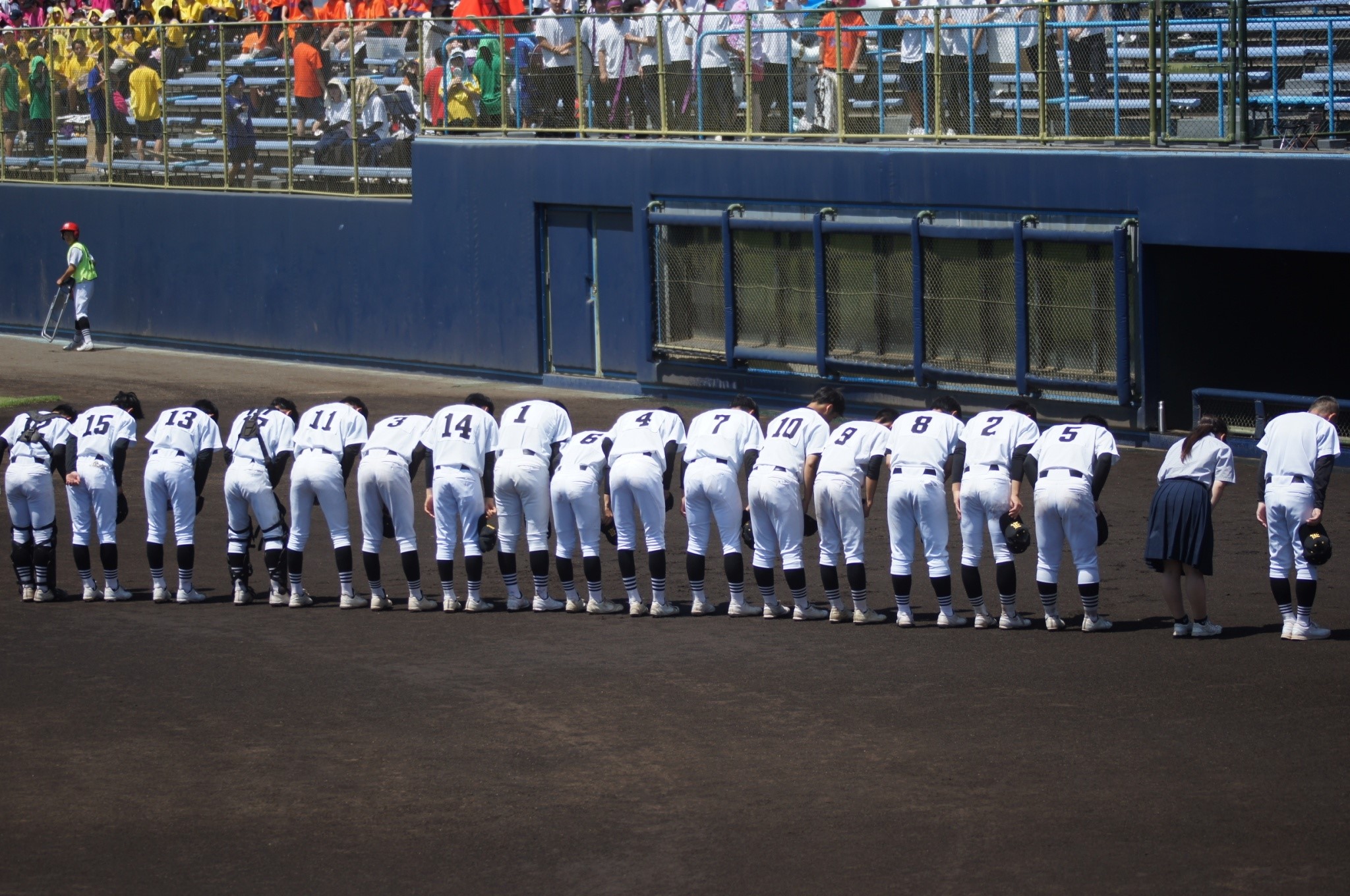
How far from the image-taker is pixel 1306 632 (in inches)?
423

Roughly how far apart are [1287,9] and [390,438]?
998cm

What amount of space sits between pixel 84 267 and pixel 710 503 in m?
16.2

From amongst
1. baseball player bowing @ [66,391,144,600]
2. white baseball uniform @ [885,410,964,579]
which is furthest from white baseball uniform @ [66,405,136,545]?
white baseball uniform @ [885,410,964,579]

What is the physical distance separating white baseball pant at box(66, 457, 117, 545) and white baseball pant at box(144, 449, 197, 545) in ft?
0.98

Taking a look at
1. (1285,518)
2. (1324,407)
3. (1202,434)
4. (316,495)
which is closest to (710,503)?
(316,495)

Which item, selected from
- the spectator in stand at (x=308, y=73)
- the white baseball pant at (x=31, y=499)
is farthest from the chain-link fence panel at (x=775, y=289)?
the white baseball pant at (x=31, y=499)

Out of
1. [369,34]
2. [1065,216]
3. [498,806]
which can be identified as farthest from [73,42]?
[498,806]

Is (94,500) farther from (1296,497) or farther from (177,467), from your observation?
(1296,497)

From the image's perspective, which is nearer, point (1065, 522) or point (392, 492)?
point (1065, 522)

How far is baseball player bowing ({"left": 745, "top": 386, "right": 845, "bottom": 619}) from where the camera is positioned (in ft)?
38.2

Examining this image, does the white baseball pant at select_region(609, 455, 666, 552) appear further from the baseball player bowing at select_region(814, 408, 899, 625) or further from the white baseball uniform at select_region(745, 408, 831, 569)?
the baseball player bowing at select_region(814, 408, 899, 625)

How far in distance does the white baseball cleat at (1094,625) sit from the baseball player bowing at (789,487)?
69.6 inches

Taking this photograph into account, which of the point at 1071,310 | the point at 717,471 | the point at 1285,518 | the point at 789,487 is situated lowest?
the point at 1285,518

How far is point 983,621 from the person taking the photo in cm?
1136
